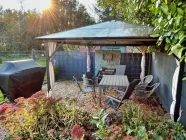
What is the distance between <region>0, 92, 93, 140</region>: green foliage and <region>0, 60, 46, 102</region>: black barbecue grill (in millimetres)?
2507

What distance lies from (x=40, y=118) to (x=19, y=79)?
2.95 meters

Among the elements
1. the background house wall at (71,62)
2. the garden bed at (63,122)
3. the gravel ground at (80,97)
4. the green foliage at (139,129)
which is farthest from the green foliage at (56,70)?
the green foliage at (139,129)

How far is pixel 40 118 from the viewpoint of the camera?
8.62 feet

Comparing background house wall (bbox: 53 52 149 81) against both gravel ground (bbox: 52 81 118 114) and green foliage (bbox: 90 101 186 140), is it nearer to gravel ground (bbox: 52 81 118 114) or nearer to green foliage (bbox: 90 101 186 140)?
gravel ground (bbox: 52 81 118 114)

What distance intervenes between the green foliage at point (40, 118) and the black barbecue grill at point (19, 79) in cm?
251

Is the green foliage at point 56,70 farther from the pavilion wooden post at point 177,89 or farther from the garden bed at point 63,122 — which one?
the pavilion wooden post at point 177,89

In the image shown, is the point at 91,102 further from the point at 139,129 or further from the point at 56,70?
the point at 56,70

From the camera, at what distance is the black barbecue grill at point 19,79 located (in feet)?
16.2

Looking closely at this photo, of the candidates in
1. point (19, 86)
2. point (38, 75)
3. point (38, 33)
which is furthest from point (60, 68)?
point (38, 33)

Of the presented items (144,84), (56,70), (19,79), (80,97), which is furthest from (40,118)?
(56,70)

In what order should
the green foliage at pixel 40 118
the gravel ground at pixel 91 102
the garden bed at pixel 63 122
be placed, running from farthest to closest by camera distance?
the gravel ground at pixel 91 102 < the green foliage at pixel 40 118 < the garden bed at pixel 63 122

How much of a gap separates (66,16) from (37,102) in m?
17.9

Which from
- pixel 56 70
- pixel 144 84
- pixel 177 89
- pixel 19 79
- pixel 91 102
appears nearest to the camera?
pixel 177 89

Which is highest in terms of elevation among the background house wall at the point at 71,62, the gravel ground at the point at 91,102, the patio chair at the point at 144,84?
the background house wall at the point at 71,62
